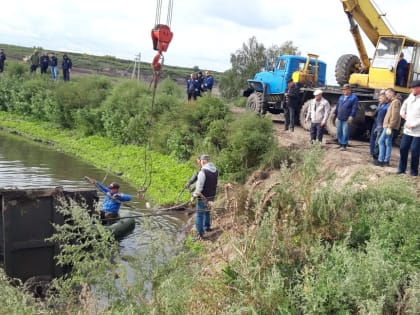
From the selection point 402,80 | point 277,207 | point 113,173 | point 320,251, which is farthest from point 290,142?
point 320,251

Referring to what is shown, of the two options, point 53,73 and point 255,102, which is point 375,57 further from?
point 53,73

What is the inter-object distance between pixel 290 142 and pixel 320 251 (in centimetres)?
977

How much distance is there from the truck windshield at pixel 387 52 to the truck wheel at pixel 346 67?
2.25 metres

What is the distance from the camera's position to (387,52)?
55.9 ft

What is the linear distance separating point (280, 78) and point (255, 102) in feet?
4.91

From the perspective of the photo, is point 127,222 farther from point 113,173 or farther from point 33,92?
point 33,92

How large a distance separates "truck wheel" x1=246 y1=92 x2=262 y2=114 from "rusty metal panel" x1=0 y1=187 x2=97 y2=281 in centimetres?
1352

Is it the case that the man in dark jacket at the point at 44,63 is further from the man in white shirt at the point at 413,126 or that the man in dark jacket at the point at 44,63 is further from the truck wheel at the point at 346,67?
the man in white shirt at the point at 413,126

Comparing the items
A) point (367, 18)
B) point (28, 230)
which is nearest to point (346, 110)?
point (367, 18)

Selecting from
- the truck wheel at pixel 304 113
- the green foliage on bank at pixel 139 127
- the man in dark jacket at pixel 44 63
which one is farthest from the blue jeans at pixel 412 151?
the man in dark jacket at pixel 44 63

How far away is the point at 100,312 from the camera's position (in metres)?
6.31

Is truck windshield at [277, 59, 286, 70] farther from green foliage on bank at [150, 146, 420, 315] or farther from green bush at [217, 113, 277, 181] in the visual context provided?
green foliage on bank at [150, 146, 420, 315]

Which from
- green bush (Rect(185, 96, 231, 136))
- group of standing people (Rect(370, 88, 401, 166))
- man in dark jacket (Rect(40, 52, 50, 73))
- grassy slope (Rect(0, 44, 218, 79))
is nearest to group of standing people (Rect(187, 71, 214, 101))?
green bush (Rect(185, 96, 231, 136))

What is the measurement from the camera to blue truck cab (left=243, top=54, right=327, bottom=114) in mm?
21406
